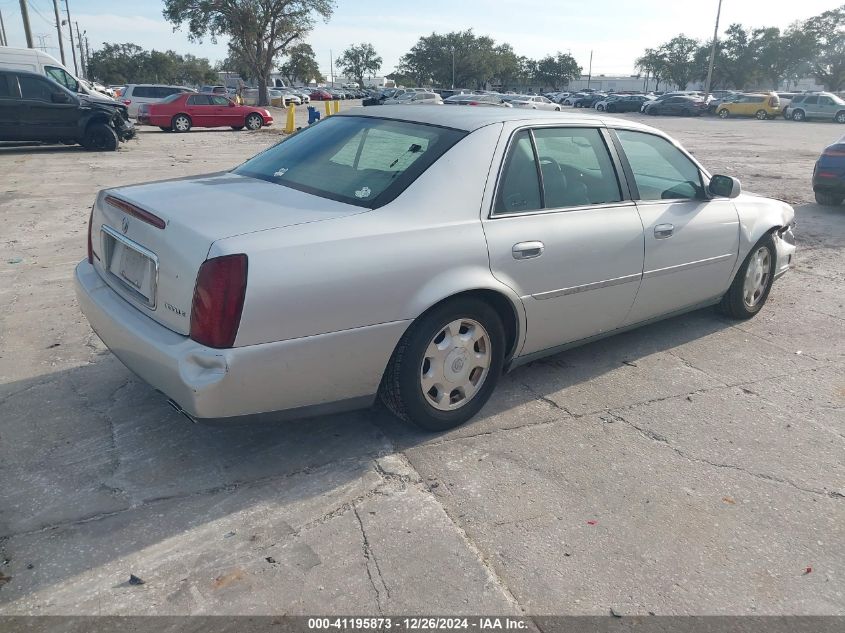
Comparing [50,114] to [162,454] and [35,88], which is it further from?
[162,454]

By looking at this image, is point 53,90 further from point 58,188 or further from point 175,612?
point 175,612

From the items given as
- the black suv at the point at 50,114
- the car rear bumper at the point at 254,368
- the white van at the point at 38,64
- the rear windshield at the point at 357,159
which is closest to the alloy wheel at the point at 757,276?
the rear windshield at the point at 357,159

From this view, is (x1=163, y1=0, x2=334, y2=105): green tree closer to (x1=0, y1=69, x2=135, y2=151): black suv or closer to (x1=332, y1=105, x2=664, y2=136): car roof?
(x1=0, y1=69, x2=135, y2=151): black suv

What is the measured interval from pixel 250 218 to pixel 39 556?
1.55m

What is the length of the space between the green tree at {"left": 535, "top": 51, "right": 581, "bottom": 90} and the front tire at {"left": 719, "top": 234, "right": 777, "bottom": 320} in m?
110

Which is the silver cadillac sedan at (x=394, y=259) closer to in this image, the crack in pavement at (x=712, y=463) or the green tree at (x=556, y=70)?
the crack in pavement at (x=712, y=463)

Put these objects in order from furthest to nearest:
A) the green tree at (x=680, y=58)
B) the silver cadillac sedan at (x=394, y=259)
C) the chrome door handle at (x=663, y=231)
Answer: the green tree at (x=680, y=58) < the chrome door handle at (x=663, y=231) < the silver cadillac sedan at (x=394, y=259)

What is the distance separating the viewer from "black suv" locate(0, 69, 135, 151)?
15.7 metres

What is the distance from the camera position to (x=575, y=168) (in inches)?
160

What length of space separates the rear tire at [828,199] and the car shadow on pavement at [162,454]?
792 cm

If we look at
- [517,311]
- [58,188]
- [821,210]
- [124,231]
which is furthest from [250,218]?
[821,210]

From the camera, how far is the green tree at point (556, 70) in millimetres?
107750

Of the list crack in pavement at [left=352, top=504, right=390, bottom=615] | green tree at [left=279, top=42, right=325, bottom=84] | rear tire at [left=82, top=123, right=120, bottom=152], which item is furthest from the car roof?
green tree at [left=279, top=42, right=325, bottom=84]

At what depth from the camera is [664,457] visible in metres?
3.45
